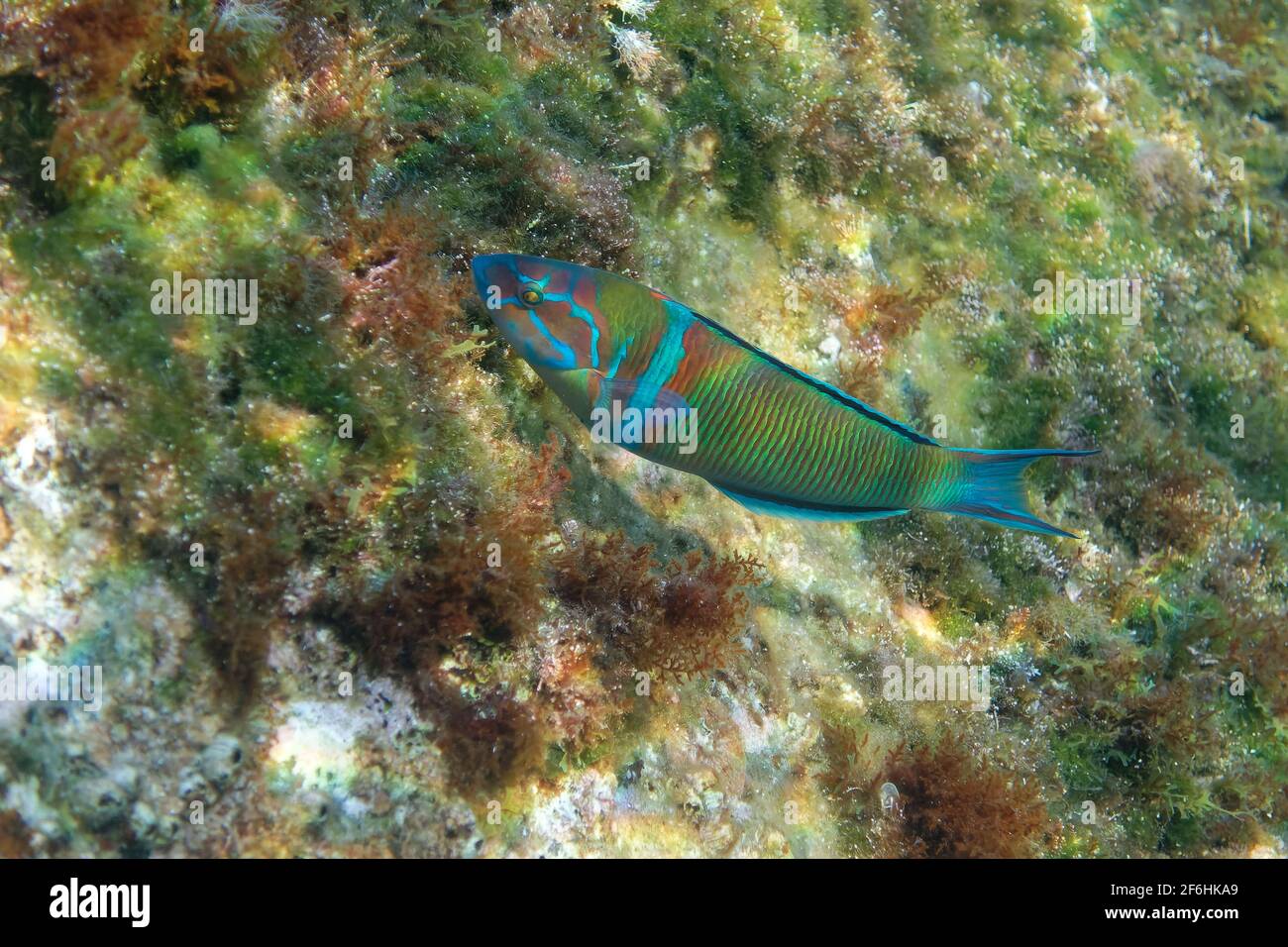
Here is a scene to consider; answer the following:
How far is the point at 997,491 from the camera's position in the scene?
11.2ft

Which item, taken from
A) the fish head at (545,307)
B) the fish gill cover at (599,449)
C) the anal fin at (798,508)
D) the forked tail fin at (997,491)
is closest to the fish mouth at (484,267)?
the fish head at (545,307)

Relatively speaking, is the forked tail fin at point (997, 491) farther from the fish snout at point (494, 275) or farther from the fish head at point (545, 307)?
the fish snout at point (494, 275)

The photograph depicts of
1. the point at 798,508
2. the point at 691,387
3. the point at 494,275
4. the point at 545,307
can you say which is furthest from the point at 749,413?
the point at 494,275

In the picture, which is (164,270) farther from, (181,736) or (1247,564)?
(1247,564)

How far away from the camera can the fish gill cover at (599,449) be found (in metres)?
2.61

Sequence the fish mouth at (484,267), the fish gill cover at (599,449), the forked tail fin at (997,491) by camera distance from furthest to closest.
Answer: the forked tail fin at (997,491) < the fish mouth at (484,267) < the fish gill cover at (599,449)

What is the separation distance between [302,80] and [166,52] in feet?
1.93

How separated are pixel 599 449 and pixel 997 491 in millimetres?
1948

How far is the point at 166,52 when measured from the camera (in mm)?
2943

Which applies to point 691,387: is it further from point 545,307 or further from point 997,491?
point 997,491

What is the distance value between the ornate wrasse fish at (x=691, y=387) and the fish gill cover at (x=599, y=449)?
0.53 meters

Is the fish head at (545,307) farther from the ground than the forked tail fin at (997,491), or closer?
farther from the ground
